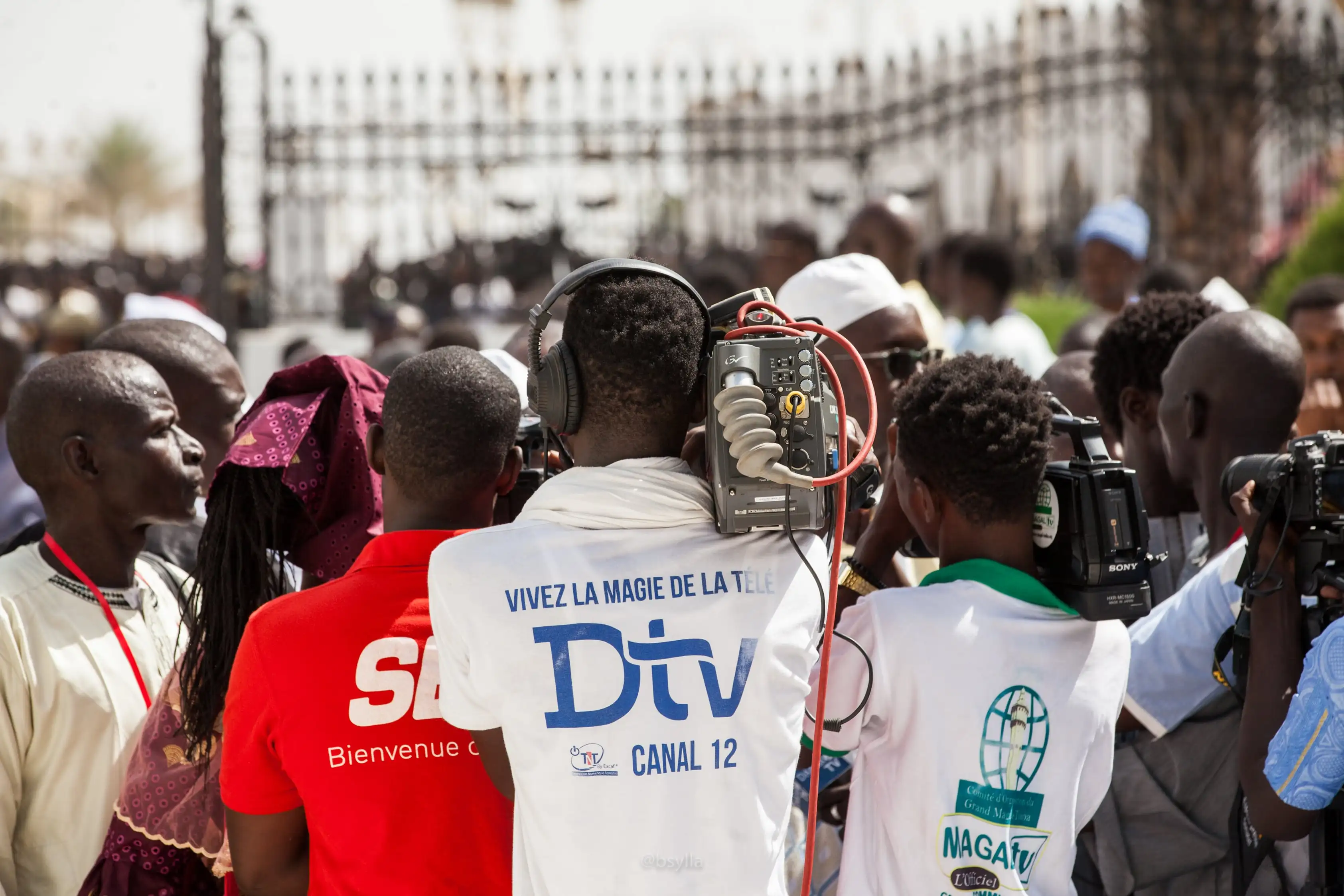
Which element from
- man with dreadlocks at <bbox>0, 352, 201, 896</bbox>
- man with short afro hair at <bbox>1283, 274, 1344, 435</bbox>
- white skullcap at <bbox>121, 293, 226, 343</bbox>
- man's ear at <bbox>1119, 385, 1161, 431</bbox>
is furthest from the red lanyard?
man with short afro hair at <bbox>1283, 274, 1344, 435</bbox>

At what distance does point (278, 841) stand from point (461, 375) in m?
0.79

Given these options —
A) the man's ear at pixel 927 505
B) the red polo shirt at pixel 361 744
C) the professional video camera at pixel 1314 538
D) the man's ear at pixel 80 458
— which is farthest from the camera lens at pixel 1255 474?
the man's ear at pixel 80 458

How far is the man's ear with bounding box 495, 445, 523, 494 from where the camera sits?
229 cm

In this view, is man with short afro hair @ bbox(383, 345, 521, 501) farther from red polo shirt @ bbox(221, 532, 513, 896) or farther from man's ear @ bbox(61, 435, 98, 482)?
man's ear @ bbox(61, 435, 98, 482)

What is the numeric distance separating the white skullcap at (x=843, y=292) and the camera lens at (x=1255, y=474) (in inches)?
46.3

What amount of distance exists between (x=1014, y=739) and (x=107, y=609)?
69.8 inches

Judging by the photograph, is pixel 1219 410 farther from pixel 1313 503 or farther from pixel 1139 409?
pixel 1313 503

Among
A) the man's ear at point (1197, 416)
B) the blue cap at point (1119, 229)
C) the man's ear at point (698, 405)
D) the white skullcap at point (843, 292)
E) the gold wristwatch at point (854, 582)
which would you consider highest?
the blue cap at point (1119, 229)

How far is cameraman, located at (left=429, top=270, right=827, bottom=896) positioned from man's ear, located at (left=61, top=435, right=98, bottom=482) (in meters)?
1.23

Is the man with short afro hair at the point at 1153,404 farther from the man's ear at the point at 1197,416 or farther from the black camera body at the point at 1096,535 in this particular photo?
the black camera body at the point at 1096,535

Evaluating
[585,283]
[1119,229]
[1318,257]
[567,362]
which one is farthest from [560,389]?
[1318,257]

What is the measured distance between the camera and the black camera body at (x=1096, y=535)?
2205 mm

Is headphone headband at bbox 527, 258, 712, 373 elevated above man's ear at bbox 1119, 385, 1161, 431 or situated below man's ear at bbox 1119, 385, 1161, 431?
above

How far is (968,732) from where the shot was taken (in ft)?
7.15
